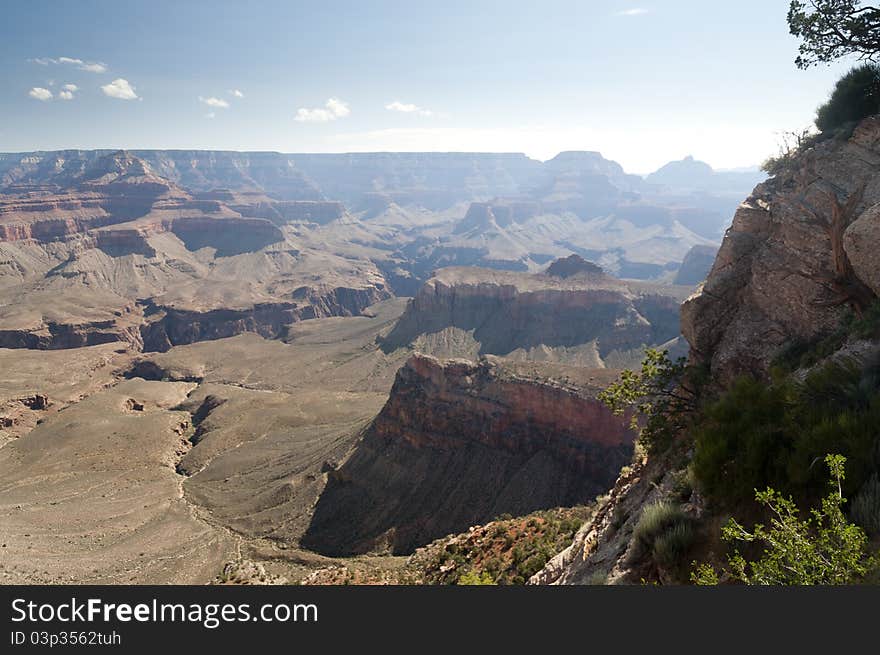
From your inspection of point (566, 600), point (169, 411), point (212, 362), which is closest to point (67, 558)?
point (169, 411)

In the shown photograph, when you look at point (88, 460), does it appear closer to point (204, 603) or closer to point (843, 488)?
point (204, 603)

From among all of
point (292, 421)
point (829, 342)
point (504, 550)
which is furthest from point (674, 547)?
point (292, 421)

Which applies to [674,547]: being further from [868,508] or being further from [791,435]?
[868,508]

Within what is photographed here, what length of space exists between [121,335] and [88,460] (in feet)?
234

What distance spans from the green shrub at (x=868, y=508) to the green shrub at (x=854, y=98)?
21.1 m

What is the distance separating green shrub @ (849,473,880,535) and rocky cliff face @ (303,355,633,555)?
33017mm

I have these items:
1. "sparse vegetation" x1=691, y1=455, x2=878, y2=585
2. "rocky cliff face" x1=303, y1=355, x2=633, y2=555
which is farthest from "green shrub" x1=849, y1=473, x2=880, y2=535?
"rocky cliff face" x1=303, y1=355, x2=633, y2=555

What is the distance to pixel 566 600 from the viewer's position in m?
6.11

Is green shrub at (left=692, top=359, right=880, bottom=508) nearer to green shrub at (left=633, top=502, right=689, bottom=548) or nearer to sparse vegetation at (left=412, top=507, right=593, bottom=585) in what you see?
green shrub at (left=633, top=502, right=689, bottom=548)

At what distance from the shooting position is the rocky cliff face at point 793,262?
14.6m

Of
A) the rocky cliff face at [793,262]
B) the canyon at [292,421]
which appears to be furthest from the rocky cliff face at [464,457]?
the rocky cliff face at [793,262]

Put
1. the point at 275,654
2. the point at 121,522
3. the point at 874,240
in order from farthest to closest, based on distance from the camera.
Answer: the point at 121,522 → the point at 874,240 → the point at 275,654

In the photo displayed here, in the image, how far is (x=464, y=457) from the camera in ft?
146

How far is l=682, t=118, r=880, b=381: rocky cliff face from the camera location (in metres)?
14.6
